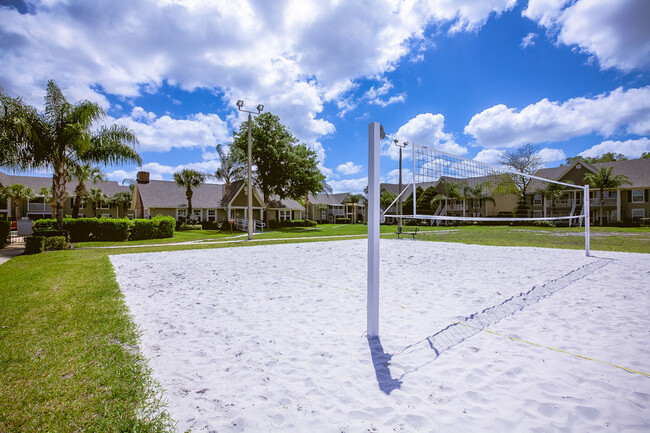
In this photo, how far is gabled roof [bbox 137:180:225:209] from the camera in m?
34.4

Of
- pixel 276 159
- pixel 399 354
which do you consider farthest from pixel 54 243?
pixel 276 159

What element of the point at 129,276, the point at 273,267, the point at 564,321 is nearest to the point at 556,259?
the point at 564,321

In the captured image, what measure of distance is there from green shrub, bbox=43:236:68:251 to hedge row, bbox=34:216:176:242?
3.19 m

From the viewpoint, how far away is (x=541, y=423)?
2.36 m

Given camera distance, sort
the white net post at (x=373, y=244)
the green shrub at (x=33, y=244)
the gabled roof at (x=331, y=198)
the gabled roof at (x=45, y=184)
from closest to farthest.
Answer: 1. the white net post at (x=373, y=244)
2. the green shrub at (x=33, y=244)
3. the gabled roof at (x=45, y=184)
4. the gabled roof at (x=331, y=198)

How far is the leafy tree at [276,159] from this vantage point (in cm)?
A: 3269

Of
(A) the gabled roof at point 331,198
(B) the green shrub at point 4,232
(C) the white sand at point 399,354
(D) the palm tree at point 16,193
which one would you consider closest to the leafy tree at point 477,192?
(A) the gabled roof at point 331,198

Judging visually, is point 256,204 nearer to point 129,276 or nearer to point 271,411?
point 129,276

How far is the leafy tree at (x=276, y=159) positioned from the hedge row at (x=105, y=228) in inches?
567

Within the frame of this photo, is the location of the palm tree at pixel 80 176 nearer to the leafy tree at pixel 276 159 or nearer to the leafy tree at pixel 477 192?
the leafy tree at pixel 276 159

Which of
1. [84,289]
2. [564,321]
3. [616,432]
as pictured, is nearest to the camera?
[616,432]

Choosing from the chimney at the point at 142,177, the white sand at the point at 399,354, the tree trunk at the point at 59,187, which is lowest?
the white sand at the point at 399,354

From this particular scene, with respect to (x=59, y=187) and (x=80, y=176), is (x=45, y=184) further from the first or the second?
(x=59, y=187)

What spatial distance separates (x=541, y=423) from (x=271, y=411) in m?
2.07
